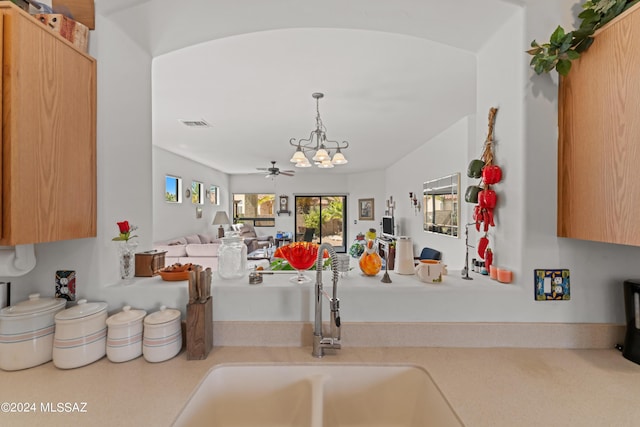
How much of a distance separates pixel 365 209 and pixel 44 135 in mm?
8409

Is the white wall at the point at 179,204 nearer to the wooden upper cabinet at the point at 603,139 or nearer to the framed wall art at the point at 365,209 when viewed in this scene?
the framed wall art at the point at 365,209

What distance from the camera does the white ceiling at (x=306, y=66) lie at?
1371 mm

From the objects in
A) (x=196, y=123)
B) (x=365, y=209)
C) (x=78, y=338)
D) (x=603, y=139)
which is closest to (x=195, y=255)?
(x=196, y=123)

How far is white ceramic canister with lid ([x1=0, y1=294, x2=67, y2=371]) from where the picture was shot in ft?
3.34

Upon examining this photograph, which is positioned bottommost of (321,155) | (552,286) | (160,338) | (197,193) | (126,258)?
(160,338)

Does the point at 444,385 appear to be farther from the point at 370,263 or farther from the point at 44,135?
the point at 44,135

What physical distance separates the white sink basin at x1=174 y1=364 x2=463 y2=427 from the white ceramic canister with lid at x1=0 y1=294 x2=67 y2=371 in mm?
629

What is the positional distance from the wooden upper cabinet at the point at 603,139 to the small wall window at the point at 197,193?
708 centimetres

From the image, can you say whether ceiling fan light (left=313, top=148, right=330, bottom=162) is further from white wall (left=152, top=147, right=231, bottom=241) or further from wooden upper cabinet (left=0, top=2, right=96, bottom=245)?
white wall (left=152, top=147, right=231, bottom=241)

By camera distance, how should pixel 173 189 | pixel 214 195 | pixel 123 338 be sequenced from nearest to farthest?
pixel 123 338 < pixel 173 189 < pixel 214 195

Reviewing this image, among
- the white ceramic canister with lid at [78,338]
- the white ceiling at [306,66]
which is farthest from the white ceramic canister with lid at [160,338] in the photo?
the white ceiling at [306,66]

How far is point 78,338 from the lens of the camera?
1042 millimetres

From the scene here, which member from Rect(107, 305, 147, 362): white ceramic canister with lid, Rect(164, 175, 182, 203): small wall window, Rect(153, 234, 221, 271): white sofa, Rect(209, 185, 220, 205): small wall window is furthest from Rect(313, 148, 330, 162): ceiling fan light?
Rect(209, 185, 220, 205): small wall window

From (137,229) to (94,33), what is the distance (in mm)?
856
